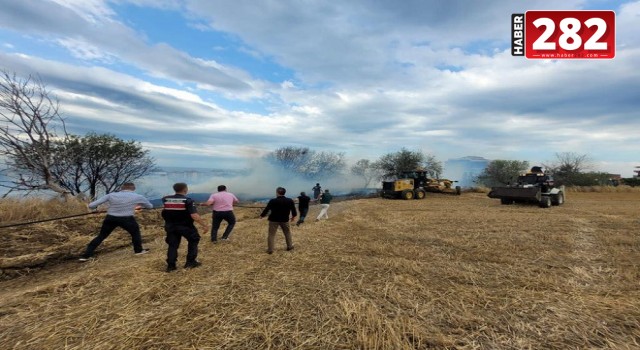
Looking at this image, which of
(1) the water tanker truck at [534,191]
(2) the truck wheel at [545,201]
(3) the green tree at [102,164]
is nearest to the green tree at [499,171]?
(1) the water tanker truck at [534,191]

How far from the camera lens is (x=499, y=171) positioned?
70000 millimetres

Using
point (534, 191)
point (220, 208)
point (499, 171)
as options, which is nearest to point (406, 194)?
point (534, 191)

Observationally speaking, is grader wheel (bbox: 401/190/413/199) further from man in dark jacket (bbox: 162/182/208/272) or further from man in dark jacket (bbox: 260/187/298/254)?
man in dark jacket (bbox: 162/182/208/272)

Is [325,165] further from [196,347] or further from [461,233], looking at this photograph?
[196,347]

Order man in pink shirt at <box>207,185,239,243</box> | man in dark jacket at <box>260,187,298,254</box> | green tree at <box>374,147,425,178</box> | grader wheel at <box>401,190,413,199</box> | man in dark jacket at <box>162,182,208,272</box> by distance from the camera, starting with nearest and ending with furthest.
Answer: man in dark jacket at <box>162,182,208,272</box> < man in dark jacket at <box>260,187,298,254</box> < man in pink shirt at <box>207,185,239,243</box> < grader wheel at <box>401,190,413,199</box> < green tree at <box>374,147,425,178</box>

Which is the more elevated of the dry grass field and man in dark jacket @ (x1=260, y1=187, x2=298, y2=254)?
man in dark jacket @ (x1=260, y1=187, x2=298, y2=254)

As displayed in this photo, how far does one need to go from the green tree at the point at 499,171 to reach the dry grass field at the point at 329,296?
66.3m

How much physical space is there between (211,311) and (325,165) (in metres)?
74.7

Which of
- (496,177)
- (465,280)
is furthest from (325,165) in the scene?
(465,280)

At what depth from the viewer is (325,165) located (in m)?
78.9

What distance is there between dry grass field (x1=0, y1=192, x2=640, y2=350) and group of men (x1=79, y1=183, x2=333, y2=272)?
14.6 inches

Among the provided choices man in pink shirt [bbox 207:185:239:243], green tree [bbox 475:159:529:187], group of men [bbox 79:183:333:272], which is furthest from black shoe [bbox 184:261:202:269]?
green tree [bbox 475:159:529:187]

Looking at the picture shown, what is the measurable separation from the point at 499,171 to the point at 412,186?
2083 inches

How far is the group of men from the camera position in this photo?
6.32m
